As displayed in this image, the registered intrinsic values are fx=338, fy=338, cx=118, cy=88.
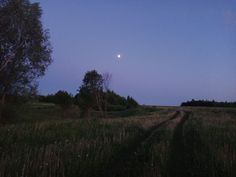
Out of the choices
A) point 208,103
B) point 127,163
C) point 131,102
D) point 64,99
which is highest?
point 208,103

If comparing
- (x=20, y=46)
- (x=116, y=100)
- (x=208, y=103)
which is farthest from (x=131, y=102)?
(x=20, y=46)

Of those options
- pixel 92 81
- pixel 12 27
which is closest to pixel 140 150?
pixel 12 27

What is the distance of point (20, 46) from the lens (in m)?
30.2

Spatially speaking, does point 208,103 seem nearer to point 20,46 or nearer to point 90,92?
point 90,92

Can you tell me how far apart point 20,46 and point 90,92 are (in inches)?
1987

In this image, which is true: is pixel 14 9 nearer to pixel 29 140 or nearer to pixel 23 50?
pixel 23 50

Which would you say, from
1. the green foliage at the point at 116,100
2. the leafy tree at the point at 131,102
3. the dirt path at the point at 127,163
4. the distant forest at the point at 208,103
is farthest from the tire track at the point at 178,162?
the distant forest at the point at 208,103

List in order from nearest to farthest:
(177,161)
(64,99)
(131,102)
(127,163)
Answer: (127,163) < (177,161) < (64,99) < (131,102)

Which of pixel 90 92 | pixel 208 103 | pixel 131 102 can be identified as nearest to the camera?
pixel 90 92

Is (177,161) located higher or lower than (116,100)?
lower

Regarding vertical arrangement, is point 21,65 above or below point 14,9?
below

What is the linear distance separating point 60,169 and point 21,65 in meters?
22.1

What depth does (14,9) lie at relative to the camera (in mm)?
29219

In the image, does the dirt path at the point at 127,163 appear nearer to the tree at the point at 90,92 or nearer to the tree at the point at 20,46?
the tree at the point at 20,46
